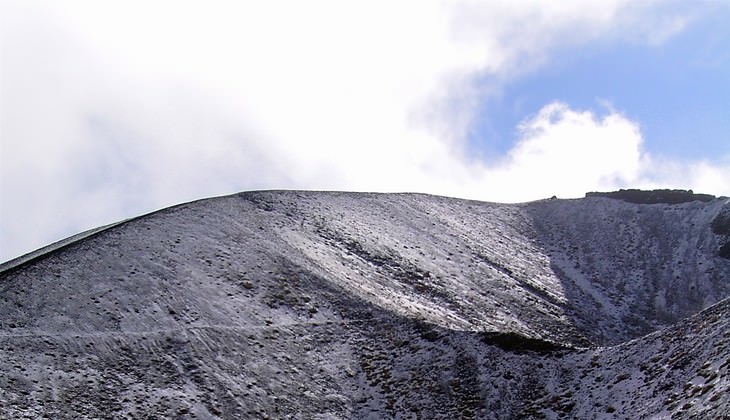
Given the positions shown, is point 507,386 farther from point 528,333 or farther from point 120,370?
point 120,370

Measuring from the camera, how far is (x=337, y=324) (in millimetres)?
37875

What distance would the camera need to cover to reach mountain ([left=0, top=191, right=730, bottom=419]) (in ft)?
93.4

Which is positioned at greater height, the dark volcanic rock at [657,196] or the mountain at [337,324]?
the dark volcanic rock at [657,196]

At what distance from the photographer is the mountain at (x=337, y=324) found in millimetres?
28469

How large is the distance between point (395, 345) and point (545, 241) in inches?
1195

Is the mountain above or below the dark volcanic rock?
below

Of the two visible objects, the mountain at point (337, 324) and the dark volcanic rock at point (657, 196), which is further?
the dark volcanic rock at point (657, 196)

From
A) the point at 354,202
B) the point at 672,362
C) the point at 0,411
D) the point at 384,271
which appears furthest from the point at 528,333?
the point at 0,411

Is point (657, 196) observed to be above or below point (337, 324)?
above

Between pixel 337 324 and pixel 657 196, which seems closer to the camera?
pixel 337 324

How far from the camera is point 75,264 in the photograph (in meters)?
37.8

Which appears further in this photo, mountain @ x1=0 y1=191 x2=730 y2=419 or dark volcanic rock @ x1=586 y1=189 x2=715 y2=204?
dark volcanic rock @ x1=586 y1=189 x2=715 y2=204

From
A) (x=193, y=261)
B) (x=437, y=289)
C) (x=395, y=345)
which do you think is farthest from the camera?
(x=437, y=289)

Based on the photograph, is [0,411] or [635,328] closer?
[0,411]
